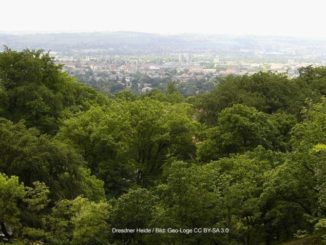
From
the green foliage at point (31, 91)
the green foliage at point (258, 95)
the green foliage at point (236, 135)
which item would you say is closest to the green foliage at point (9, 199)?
the green foliage at point (236, 135)

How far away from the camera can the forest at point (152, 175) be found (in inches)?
592

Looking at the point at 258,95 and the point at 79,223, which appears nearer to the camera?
the point at 79,223

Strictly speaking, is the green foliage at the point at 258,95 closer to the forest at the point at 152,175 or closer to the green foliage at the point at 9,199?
the forest at the point at 152,175

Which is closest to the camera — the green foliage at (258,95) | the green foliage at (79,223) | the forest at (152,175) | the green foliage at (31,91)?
the forest at (152,175)

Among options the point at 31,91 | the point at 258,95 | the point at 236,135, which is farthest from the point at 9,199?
the point at 258,95

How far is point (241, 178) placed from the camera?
18219mm

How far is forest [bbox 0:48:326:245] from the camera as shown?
1505 cm

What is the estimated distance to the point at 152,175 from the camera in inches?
1107

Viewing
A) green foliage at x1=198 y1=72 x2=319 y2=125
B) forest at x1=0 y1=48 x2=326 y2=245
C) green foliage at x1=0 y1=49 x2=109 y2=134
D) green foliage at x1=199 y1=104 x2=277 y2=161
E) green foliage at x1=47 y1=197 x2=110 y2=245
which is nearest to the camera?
forest at x1=0 y1=48 x2=326 y2=245

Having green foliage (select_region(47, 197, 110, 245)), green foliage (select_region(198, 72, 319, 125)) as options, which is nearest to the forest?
green foliage (select_region(47, 197, 110, 245))

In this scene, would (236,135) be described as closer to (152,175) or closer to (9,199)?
(152,175)

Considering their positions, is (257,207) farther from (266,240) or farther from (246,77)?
(246,77)

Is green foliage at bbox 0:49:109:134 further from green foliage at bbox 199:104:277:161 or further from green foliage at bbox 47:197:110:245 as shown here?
green foliage at bbox 47:197:110:245

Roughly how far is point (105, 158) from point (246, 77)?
14.3 meters
